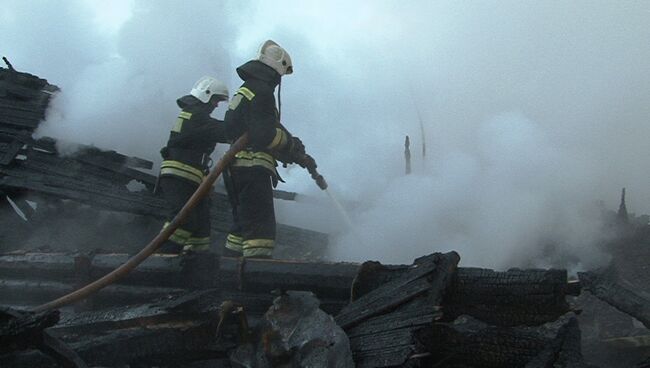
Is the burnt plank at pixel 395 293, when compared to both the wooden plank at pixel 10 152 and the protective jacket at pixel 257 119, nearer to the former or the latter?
the protective jacket at pixel 257 119

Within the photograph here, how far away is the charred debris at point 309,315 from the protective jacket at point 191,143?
3.82ft

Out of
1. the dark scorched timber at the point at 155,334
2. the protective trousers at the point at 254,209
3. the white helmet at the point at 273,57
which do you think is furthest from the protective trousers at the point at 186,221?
the dark scorched timber at the point at 155,334

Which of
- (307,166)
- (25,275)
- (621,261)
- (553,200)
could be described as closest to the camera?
(25,275)

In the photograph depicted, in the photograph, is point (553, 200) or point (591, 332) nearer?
point (591, 332)

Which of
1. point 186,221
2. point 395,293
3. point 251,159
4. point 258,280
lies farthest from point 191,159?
point 395,293

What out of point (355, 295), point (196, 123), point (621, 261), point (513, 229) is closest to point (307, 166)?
point (196, 123)

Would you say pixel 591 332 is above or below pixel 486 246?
below

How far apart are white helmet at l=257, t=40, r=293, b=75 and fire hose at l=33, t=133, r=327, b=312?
2.00ft

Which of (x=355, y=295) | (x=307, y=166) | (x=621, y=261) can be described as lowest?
(x=355, y=295)

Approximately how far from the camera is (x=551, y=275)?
2953 millimetres

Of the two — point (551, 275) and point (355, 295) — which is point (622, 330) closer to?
point (551, 275)

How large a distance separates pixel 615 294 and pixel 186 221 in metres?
3.29

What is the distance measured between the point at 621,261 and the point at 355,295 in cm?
375

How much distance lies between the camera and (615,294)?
9.62ft
